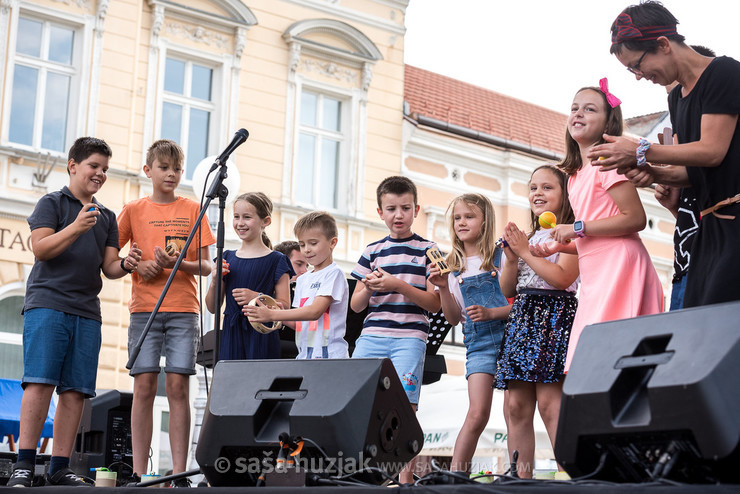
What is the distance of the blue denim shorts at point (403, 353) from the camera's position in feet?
13.9

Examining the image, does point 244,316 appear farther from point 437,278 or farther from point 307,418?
point 307,418

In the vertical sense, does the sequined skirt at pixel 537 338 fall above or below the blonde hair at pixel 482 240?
below

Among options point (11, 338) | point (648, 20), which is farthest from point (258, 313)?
point (11, 338)

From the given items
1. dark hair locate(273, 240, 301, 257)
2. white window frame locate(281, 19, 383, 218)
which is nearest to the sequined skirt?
dark hair locate(273, 240, 301, 257)

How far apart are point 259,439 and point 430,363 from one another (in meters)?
2.65

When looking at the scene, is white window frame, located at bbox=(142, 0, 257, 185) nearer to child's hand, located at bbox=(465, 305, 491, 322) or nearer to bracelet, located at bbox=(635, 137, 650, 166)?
child's hand, located at bbox=(465, 305, 491, 322)

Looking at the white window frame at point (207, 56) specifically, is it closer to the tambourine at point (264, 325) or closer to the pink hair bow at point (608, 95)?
the tambourine at point (264, 325)

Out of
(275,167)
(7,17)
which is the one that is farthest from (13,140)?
(275,167)

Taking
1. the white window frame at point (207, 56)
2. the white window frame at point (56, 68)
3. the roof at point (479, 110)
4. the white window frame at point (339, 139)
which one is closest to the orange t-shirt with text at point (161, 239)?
the white window frame at point (56, 68)

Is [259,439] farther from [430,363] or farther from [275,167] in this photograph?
[275,167]

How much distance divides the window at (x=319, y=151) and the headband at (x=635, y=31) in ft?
32.8

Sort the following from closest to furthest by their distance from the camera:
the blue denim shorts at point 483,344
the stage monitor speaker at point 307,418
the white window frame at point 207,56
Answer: the stage monitor speaker at point 307,418 < the blue denim shorts at point 483,344 < the white window frame at point 207,56

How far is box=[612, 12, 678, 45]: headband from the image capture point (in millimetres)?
2982

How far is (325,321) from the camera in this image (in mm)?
4539
